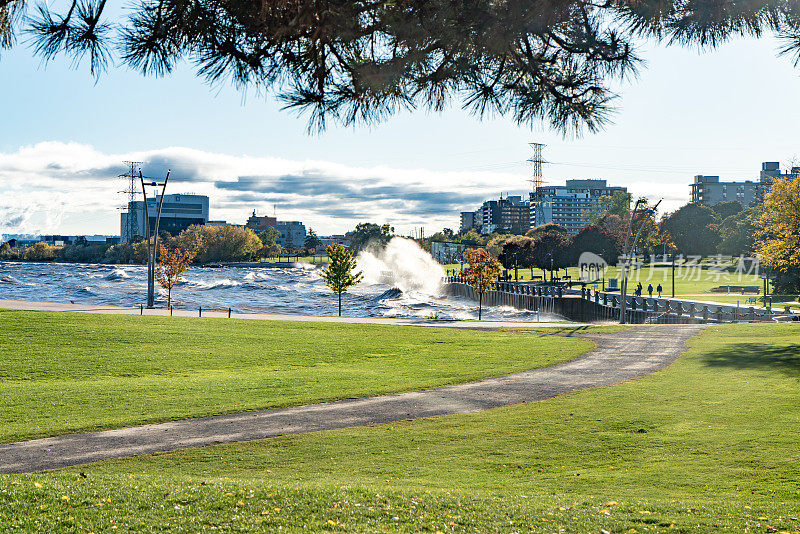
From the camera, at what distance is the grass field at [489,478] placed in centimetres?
725

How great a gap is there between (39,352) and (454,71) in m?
20.0

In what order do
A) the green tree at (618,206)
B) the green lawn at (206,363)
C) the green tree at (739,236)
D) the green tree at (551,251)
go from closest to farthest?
1. the green lawn at (206,363)
2. the green tree at (739,236)
3. the green tree at (551,251)
4. the green tree at (618,206)

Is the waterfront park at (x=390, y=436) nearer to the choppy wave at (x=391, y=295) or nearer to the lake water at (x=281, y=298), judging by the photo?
the lake water at (x=281, y=298)

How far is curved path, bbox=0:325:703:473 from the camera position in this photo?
11344 mm

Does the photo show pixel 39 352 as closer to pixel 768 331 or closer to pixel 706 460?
pixel 706 460

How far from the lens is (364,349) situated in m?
26.5

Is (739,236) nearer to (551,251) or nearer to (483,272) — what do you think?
(551,251)

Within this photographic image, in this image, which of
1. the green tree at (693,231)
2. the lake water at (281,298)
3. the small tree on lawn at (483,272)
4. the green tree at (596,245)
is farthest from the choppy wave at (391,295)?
the green tree at (693,231)

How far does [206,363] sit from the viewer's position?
22.7m

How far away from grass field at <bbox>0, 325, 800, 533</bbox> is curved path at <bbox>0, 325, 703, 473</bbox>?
0.73m

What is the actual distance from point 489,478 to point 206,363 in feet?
49.4

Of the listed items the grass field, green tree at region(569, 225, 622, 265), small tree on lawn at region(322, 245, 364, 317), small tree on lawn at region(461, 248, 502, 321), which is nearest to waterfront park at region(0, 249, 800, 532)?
the grass field

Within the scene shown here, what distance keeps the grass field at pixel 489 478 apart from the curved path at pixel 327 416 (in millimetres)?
727

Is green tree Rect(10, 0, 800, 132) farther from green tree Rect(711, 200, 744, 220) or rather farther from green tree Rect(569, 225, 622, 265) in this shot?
green tree Rect(711, 200, 744, 220)
